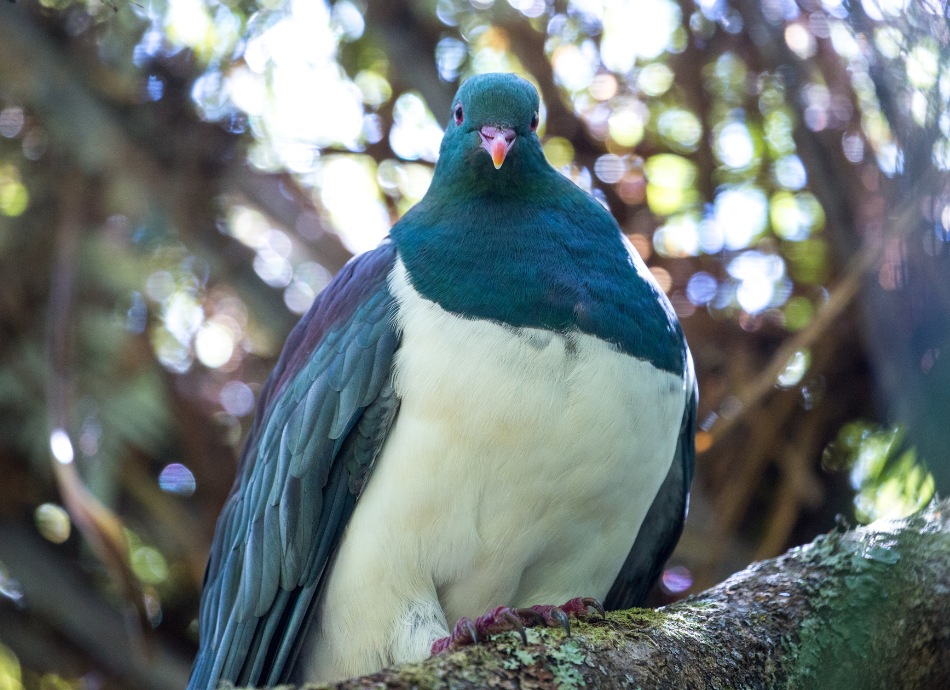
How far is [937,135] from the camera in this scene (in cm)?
160

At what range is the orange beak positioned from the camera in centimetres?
316

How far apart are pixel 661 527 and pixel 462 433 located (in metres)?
0.89

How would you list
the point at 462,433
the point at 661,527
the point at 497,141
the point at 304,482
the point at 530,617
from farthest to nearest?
the point at 661,527, the point at 497,141, the point at 304,482, the point at 462,433, the point at 530,617

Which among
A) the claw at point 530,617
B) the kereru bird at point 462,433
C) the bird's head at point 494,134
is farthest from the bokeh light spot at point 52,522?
the claw at point 530,617

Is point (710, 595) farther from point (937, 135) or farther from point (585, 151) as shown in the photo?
point (585, 151)

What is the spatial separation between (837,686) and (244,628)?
1690 millimetres

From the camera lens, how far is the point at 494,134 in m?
3.25

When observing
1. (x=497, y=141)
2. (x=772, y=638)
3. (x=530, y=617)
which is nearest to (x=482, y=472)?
(x=530, y=617)

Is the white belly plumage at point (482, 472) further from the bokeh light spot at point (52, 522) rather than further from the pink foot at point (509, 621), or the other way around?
the bokeh light spot at point (52, 522)

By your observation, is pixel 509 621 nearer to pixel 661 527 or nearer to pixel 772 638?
pixel 772 638

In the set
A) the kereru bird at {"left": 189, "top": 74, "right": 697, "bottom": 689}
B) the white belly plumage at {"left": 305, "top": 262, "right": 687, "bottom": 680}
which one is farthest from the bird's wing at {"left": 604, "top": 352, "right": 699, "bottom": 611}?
the white belly plumage at {"left": 305, "top": 262, "right": 687, "bottom": 680}

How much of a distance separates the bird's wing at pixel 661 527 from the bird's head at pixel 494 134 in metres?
0.84

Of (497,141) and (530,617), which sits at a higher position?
(497,141)

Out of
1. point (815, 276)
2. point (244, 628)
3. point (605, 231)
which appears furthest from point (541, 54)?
point (244, 628)
